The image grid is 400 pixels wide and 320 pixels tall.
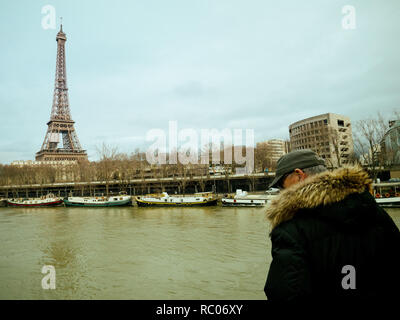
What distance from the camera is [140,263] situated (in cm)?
1151

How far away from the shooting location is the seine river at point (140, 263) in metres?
8.50

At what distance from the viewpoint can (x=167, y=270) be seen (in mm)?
10414

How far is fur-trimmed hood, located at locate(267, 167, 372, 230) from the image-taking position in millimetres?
1533

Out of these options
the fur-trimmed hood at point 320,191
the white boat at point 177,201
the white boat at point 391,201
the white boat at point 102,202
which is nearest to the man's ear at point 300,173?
the fur-trimmed hood at point 320,191

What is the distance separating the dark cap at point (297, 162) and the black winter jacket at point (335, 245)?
34cm

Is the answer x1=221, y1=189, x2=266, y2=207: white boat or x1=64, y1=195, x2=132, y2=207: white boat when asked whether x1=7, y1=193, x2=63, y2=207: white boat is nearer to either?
x1=64, y1=195, x2=132, y2=207: white boat

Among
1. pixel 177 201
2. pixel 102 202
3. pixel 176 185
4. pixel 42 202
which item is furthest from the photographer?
pixel 176 185

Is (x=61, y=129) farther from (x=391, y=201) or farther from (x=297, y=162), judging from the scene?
(x=297, y=162)

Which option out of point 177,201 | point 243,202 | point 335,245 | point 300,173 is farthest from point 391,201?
point 335,245

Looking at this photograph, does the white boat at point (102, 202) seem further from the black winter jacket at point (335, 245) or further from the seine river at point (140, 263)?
the black winter jacket at point (335, 245)

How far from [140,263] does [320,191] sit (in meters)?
11.1

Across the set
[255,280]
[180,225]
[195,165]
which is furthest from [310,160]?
[195,165]

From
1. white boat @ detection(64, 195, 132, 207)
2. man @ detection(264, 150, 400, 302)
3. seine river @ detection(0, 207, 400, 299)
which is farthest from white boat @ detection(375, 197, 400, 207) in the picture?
white boat @ detection(64, 195, 132, 207)
